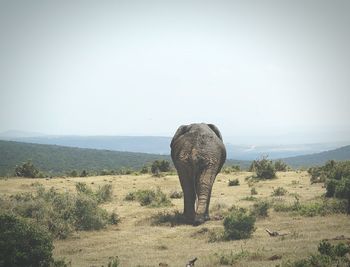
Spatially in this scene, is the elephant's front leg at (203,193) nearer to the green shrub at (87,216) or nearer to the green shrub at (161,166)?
the green shrub at (87,216)

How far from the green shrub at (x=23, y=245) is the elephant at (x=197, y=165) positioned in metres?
7.35

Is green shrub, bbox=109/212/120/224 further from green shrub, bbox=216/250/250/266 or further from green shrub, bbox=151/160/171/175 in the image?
green shrub, bbox=151/160/171/175

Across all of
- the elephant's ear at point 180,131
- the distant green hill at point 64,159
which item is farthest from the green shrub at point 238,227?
the distant green hill at point 64,159

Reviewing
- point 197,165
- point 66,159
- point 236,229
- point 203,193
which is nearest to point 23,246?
point 236,229

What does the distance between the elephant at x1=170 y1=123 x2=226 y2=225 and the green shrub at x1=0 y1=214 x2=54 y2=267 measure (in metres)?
7.35

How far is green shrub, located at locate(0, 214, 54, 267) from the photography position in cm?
Result: 1112

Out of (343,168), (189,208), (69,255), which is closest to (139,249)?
(69,255)

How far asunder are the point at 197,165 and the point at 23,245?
845cm

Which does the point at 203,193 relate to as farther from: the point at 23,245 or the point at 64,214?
the point at 23,245

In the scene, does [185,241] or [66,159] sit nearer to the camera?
[185,241]

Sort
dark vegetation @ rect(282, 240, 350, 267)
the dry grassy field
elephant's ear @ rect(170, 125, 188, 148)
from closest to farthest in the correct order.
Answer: dark vegetation @ rect(282, 240, 350, 267)
the dry grassy field
elephant's ear @ rect(170, 125, 188, 148)

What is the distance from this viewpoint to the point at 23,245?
37.4 ft

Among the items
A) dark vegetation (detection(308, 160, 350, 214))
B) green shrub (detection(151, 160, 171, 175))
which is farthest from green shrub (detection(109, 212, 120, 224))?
green shrub (detection(151, 160, 171, 175))

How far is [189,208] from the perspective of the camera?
1864 cm
